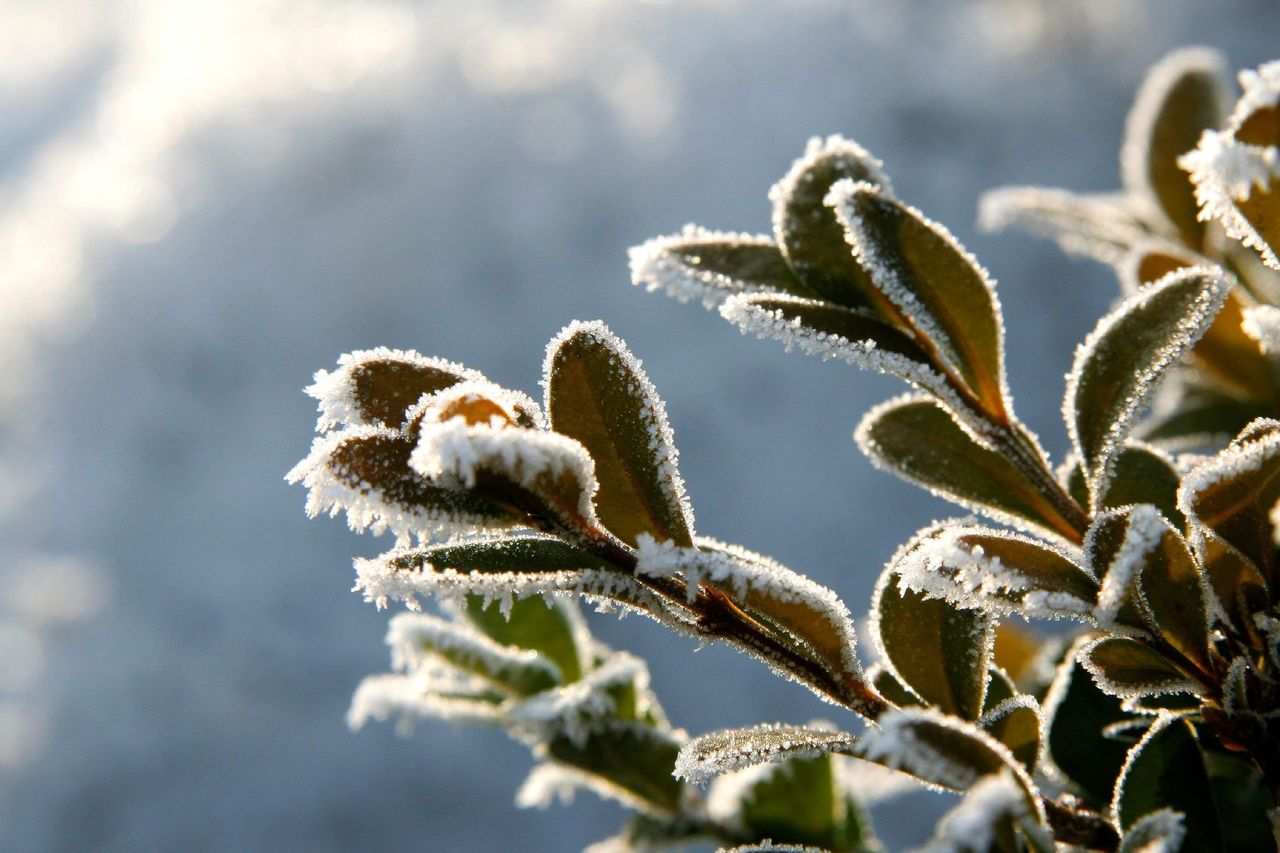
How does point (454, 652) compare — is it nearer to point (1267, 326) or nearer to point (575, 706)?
point (575, 706)

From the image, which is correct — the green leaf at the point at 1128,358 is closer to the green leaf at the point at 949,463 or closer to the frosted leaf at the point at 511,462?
the green leaf at the point at 949,463

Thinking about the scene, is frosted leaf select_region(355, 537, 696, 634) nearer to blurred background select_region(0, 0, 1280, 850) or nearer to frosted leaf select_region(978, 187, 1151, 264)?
frosted leaf select_region(978, 187, 1151, 264)

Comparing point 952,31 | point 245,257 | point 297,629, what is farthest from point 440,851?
point 952,31

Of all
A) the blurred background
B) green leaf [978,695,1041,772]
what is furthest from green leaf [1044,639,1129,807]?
the blurred background

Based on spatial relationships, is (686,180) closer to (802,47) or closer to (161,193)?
(802,47)

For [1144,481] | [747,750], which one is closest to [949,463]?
[1144,481]
